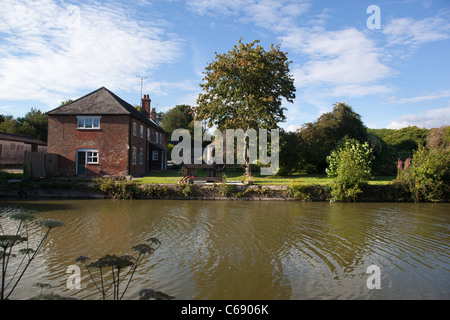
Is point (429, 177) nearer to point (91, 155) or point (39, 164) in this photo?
point (91, 155)

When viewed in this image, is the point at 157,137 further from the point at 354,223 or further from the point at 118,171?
the point at 354,223

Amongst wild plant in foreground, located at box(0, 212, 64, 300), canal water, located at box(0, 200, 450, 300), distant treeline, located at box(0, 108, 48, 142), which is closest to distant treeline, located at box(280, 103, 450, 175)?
canal water, located at box(0, 200, 450, 300)

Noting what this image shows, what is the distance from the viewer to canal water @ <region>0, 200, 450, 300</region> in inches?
212

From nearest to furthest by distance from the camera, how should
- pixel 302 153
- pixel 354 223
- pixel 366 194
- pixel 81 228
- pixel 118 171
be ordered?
pixel 81 228 → pixel 354 223 → pixel 366 194 → pixel 118 171 → pixel 302 153

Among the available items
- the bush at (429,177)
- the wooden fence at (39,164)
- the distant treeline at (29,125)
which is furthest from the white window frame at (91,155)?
the distant treeline at (29,125)

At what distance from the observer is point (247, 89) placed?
25.5 metres

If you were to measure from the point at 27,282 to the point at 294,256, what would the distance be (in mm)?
5493

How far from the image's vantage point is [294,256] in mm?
7328

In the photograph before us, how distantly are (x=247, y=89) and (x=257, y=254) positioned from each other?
1979 centimetres

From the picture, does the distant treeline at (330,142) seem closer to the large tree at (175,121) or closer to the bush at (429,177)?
the bush at (429,177)

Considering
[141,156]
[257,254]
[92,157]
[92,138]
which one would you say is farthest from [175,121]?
[257,254]

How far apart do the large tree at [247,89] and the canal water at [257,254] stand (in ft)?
43.6

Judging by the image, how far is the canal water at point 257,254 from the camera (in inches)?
212
